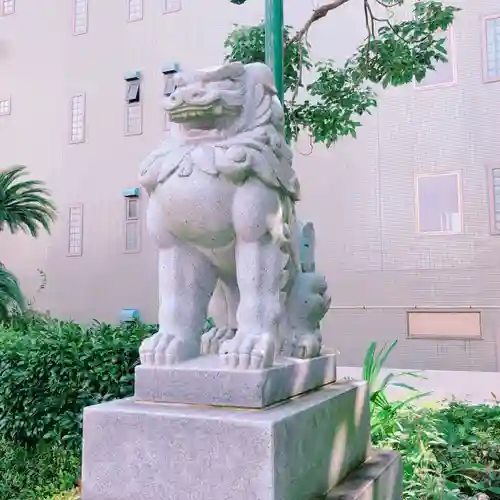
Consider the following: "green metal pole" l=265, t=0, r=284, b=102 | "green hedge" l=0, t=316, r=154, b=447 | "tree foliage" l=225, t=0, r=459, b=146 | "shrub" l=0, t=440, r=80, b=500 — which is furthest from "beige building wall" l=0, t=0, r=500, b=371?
Result: "shrub" l=0, t=440, r=80, b=500

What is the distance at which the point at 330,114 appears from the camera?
526cm

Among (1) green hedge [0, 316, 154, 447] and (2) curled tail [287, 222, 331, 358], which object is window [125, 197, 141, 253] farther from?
(2) curled tail [287, 222, 331, 358]

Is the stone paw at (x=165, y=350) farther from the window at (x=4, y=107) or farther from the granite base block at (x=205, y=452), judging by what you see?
the window at (x=4, y=107)

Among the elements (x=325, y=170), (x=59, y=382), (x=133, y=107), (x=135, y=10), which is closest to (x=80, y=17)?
(x=135, y=10)

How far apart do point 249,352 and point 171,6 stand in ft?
29.7

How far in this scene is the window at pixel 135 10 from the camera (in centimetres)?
990

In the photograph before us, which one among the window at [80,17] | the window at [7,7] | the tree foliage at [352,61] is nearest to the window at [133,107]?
the window at [80,17]

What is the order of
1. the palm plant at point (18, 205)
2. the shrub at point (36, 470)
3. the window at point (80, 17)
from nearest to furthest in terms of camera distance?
the shrub at point (36, 470) → the palm plant at point (18, 205) → the window at point (80, 17)

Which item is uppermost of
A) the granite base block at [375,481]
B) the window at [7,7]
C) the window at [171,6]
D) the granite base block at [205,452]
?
the window at [7,7]

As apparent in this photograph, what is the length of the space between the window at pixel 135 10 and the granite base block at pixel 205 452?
9.26 metres

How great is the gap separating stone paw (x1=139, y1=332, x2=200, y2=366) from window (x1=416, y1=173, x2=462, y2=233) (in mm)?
6523

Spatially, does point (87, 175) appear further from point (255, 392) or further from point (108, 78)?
point (255, 392)

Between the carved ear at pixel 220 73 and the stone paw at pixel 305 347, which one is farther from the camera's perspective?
the stone paw at pixel 305 347

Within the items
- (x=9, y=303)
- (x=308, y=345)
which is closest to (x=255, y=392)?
(x=308, y=345)
